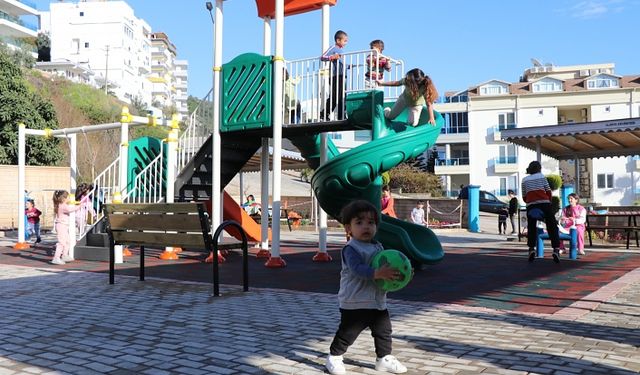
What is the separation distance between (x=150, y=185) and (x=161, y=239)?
207 inches

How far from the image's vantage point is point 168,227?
25.7 ft

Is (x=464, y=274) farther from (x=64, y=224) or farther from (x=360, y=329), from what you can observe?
(x=64, y=224)

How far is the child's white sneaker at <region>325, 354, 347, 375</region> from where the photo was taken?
377cm

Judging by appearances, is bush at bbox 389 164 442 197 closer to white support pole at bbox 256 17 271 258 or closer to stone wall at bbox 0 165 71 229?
stone wall at bbox 0 165 71 229

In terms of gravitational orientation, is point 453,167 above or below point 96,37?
below

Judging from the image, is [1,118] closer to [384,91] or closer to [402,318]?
[384,91]

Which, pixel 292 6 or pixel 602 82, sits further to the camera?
pixel 602 82

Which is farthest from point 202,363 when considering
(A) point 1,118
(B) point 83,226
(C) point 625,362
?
(A) point 1,118

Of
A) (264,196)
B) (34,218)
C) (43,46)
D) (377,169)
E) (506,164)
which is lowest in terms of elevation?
(34,218)

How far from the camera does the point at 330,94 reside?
1098 cm

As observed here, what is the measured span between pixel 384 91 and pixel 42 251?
9.34 m

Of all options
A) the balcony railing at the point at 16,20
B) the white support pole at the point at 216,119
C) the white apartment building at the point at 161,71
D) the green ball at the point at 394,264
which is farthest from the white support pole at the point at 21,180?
the white apartment building at the point at 161,71

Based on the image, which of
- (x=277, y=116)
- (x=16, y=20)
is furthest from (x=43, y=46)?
(x=277, y=116)

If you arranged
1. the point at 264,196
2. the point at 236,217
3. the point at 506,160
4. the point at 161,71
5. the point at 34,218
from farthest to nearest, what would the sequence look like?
the point at 161,71 < the point at 506,160 < the point at 34,218 < the point at 236,217 < the point at 264,196
